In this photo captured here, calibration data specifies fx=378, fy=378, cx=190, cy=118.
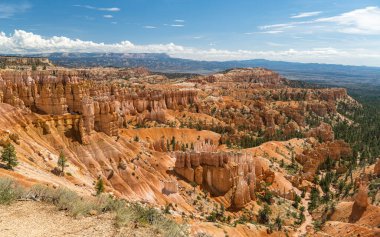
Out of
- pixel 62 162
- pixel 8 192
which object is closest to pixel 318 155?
pixel 62 162

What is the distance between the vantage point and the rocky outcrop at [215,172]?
4653cm

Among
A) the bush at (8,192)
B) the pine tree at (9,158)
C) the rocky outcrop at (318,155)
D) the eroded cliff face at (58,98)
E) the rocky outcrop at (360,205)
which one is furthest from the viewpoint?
the rocky outcrop at (318,155)

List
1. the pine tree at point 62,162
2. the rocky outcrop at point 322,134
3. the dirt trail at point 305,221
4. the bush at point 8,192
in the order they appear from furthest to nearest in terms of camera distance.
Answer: the rocky outcrop at point 322,134 → the dirt trail at point 305,221 → the pine tree at point 62,162 → the bush at point 8,192

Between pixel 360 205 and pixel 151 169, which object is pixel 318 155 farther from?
pixel 151 169

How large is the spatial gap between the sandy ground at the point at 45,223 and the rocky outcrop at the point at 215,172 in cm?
3141

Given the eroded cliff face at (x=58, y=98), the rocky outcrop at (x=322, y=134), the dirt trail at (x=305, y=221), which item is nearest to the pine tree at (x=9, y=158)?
the eroded cliff face at (x=58, y=98)

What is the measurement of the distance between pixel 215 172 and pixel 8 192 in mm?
32619

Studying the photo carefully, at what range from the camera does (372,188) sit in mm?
49656

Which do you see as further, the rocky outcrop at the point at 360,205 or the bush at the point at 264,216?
the bush at the point at 264,216

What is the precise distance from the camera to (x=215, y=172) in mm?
47125

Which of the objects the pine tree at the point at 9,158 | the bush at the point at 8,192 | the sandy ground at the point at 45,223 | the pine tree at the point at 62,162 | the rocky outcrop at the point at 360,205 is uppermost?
the bush at the point at 8,192

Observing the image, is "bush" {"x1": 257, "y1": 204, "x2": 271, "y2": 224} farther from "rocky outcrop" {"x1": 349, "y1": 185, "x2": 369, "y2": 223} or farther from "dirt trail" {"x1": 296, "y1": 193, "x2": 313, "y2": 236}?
"rocky outcrop" {"x1": 349, "y1": 185, "x2": 369, "y2": 223}

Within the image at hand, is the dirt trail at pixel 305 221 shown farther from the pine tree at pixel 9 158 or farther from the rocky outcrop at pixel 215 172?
the pine tree at pixel 9 158

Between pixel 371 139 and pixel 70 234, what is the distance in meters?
96.2
